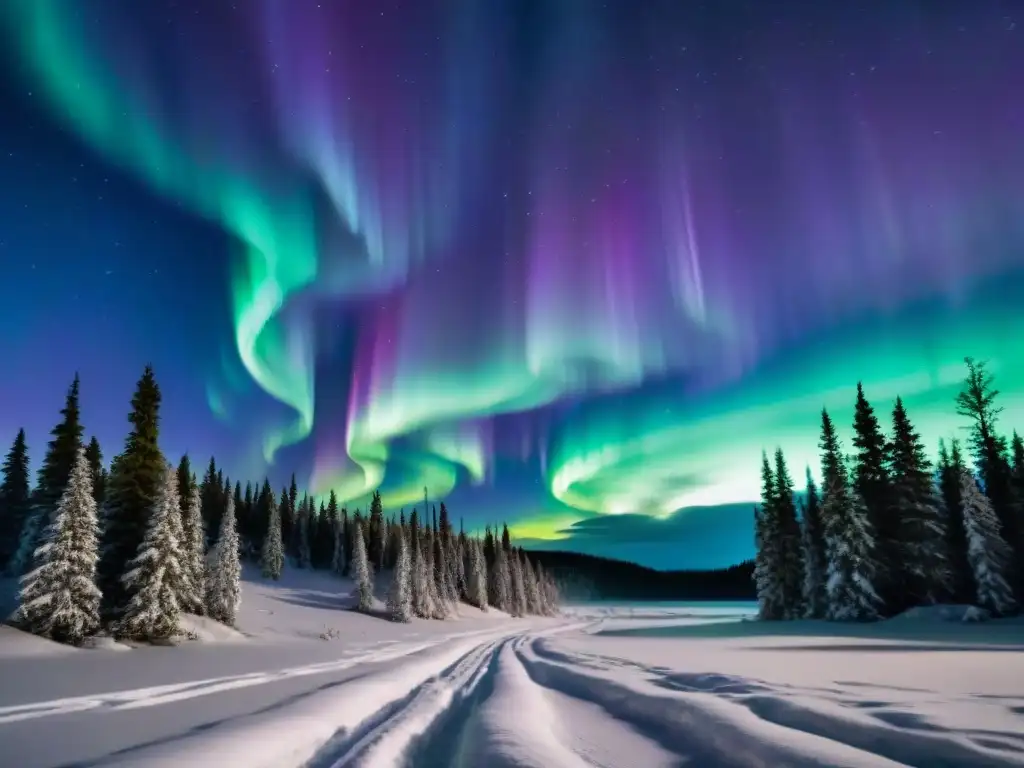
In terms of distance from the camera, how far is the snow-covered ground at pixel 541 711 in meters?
7.88

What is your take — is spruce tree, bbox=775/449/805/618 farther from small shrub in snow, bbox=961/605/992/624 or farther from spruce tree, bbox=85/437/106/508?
spruce tree, bbox=85/437/106/508

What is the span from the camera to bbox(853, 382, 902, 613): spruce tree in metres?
42.1

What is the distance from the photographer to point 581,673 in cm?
1797

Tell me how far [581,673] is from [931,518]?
122ft

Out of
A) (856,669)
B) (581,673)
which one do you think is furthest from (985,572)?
(581,673)

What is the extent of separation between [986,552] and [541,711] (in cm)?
3885

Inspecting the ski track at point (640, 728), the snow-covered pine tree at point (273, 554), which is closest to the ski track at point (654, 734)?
the ski track at point (640, 728)

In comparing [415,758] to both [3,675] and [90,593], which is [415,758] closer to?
[3,675]

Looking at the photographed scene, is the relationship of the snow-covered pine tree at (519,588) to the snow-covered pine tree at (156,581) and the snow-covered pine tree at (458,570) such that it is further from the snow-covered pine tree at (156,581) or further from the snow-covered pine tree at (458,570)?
the snow-covered pine tree at (156,581)

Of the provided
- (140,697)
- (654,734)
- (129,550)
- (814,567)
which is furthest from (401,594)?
(654,734)

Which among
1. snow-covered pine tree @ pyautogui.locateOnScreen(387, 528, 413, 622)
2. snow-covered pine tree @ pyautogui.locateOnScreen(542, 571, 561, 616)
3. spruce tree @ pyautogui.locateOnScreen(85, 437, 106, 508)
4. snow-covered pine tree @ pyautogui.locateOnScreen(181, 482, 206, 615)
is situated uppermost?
spruce tree @ pyautogui.locateOnScreen(85, 437, 106, 508)

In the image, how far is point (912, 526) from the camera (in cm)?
4228

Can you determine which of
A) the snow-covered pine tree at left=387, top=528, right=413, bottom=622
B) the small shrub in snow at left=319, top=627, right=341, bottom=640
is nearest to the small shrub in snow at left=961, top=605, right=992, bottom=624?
the small shrub in snow at left=319, top=627, right=341, bottom=640

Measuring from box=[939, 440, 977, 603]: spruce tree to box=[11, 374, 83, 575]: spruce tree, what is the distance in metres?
65.8
